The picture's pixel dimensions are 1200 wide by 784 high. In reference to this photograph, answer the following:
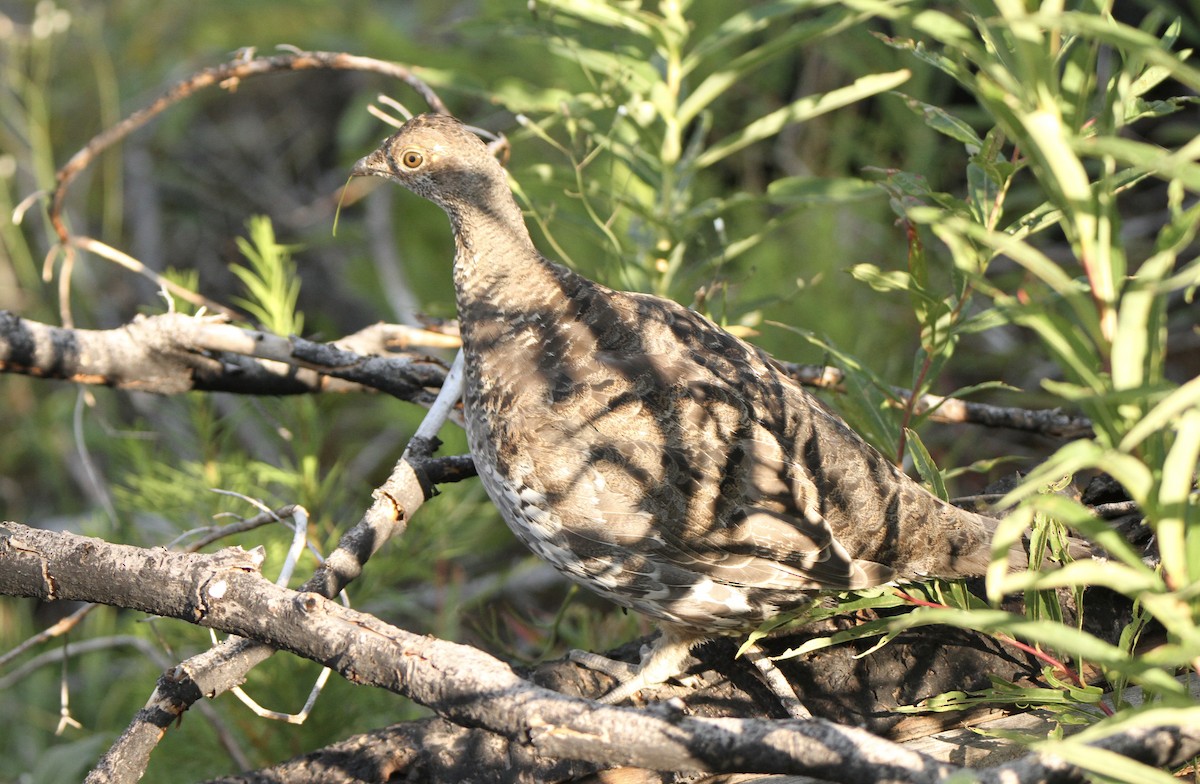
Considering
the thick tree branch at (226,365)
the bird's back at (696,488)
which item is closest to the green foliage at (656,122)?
the thick tree branch at (226,365)

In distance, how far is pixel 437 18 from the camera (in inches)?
277

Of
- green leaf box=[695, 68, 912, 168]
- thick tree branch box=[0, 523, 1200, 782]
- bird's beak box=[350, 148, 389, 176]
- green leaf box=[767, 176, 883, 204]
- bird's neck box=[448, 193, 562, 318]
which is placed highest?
green leaf box=[695, 68, 912, 168]

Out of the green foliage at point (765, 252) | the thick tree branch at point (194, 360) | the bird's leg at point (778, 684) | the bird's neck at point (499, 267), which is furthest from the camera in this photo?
the thick tree branch at point (194, 360)

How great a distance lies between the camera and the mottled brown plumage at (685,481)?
256 centimetres

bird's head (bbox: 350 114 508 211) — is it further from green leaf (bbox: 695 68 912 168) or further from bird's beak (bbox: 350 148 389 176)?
green leaf (bbox: 695 68 912 168)

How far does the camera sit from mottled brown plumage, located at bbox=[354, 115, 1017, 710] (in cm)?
256

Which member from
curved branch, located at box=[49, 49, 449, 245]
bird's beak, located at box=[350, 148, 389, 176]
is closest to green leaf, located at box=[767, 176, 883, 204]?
curved branch, located at box=[49, 49, 449, 245]

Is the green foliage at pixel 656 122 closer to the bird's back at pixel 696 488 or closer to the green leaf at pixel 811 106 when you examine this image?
the green leaf at pixel 811 106

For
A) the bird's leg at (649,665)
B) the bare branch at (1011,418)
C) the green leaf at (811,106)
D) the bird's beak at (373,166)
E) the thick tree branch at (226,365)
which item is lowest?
the bird's leg at (649,665)

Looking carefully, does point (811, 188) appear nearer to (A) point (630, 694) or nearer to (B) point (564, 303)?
(B) point (564, 303)

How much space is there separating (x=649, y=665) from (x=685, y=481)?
1.61ft

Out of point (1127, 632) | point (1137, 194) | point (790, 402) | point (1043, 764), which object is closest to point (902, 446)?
point (790, 402)

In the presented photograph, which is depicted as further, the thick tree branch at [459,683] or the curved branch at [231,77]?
the curved branch at [231,77]

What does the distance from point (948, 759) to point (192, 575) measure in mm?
1590
